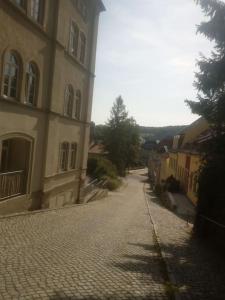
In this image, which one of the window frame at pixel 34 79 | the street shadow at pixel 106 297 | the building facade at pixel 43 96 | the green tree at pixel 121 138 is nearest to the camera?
the street shadow at pixel 106 297

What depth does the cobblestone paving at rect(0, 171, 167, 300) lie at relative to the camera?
23.5ft

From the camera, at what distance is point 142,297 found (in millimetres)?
7184

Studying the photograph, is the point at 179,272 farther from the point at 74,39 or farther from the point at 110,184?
the point at 110,184

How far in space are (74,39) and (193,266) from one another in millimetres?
14561

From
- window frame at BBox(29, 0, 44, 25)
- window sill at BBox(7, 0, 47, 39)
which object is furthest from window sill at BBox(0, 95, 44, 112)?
window frame at BBox(29, 0, 44, 25)

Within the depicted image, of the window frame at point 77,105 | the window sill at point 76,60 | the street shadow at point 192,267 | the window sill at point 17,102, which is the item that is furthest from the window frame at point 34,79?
the street shadow at point 192,267

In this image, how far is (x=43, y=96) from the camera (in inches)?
664

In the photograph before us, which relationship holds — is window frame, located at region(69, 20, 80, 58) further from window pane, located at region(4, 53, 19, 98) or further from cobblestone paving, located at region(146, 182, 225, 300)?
cobblestone paving, located at region(146, 182, 225, 300)

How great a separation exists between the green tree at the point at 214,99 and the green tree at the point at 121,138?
174 feet

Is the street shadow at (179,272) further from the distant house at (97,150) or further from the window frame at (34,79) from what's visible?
the distant house at (97,150)

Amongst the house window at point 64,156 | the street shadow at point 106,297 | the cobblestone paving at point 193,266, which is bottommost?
the cobblestone paving at point 193,266

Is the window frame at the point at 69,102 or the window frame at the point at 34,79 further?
the window frame at the point at 69,102

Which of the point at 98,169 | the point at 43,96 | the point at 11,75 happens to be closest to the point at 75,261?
the point at 11,75

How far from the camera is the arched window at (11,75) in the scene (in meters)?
13.9
